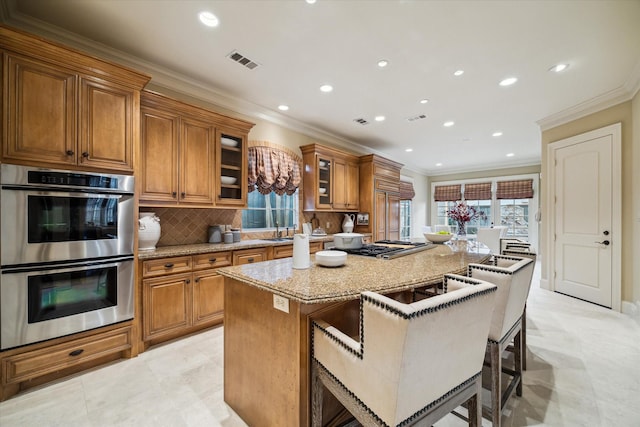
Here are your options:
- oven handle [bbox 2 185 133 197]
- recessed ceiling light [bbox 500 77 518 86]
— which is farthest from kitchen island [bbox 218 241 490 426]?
recessed ceiling light [bbox 500 77 518 86]

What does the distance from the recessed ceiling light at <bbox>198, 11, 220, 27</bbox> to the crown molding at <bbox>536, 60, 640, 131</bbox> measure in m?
4.28

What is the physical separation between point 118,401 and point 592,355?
391 cm

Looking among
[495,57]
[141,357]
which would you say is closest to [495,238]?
[495,57]

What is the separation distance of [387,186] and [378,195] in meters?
0.41

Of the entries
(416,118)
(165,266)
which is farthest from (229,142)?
(416,118)

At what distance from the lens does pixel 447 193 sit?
8844 millimetres

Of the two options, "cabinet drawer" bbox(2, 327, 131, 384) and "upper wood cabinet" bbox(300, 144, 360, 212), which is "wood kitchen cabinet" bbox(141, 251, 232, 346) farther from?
"upper wood cabinet" bbox(300, 144, 360, 212)

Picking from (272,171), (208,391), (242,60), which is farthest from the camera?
(272,171)

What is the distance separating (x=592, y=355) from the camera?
2416 mm

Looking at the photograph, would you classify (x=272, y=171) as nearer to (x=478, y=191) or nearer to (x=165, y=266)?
(x=165, y=266)

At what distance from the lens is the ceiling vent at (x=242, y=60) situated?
104 inches

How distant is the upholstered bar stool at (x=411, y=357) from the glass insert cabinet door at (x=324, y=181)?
3.50 meters

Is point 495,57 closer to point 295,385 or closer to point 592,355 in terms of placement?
point 592,355

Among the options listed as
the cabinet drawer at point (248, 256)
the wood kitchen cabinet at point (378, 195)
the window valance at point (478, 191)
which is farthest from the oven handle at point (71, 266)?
the window valance at point (478, 191)
